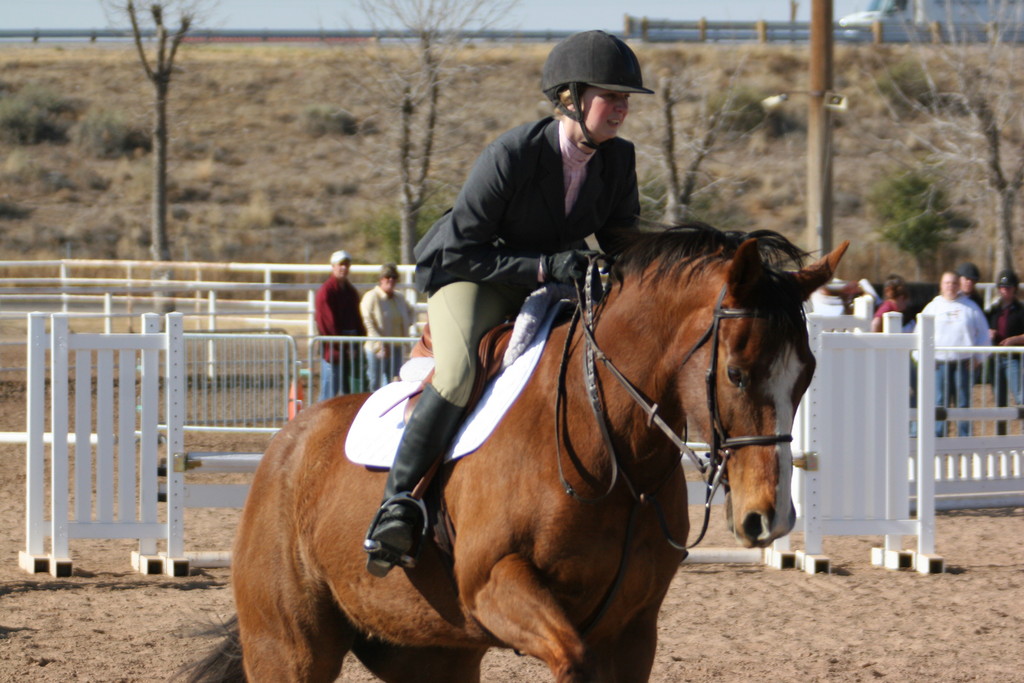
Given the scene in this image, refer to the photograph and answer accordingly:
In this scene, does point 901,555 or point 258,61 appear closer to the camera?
point 901,555

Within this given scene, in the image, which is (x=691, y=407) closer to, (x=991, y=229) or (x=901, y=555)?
(x=901, y=555)

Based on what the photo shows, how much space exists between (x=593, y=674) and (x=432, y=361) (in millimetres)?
1319

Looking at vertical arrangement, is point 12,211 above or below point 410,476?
above

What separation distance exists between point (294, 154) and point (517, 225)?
44898 millimetres

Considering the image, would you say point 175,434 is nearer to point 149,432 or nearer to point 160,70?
point 149,432

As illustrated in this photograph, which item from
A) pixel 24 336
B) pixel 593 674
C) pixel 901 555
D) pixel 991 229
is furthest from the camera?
pixel 991 229

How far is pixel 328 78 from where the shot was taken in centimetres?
5231

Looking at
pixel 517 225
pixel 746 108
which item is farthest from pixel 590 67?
pixel 746 108

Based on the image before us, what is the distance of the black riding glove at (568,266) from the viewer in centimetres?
356

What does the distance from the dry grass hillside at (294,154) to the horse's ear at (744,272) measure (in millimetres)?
26968

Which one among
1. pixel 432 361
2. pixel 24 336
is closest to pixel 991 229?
pixel 24 336

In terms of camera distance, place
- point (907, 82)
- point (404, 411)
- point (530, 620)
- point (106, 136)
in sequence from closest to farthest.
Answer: point (530, 620), point (404, 411), point (907, 82), point (106, 136)

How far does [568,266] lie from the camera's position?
3562 millimetres

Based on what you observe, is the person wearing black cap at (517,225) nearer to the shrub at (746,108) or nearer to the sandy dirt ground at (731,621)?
the sandy dirt ground at (731,621)
